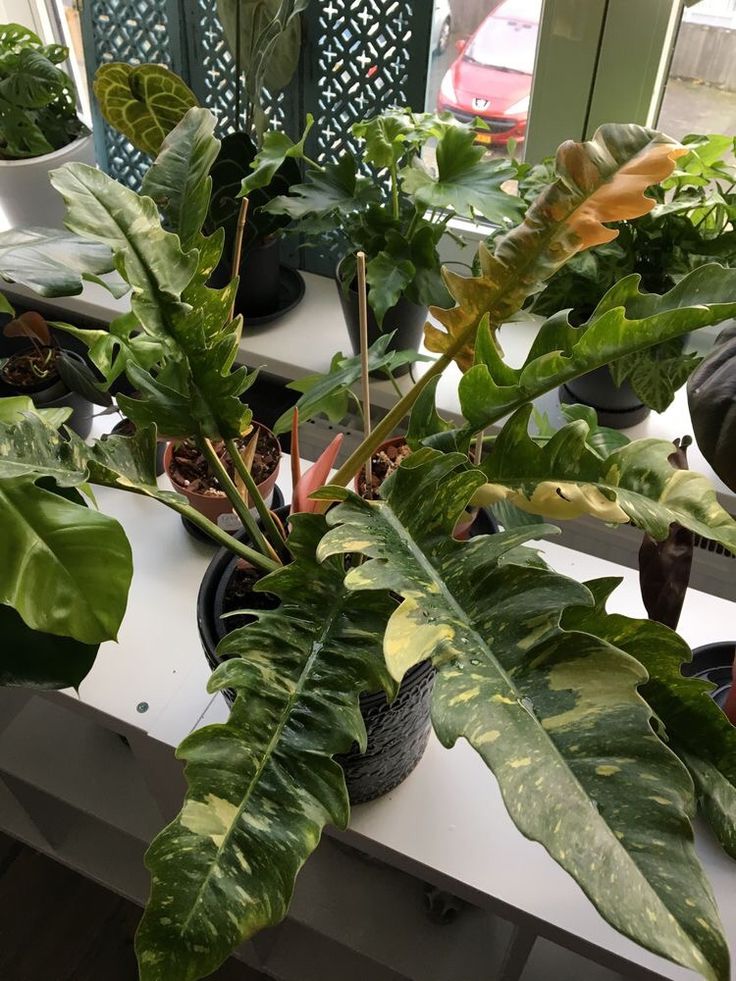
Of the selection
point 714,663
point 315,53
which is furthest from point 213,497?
point 315,53

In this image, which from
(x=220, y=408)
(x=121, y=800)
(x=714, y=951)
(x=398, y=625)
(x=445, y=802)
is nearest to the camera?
(x=714, y=951)

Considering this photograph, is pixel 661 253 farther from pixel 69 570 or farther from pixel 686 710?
pixel 69 570

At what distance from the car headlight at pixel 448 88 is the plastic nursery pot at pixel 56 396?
0.66 metres

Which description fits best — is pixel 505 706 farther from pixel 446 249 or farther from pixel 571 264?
pixel 446 249

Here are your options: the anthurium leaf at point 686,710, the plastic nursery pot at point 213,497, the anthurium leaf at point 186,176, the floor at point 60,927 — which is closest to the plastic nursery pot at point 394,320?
the plastic nursery pot at point 213,497

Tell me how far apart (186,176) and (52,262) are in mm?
133

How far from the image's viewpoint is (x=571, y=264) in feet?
3.07

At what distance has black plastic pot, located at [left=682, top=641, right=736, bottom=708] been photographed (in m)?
0.79

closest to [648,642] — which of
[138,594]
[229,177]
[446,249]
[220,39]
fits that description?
[138,594]

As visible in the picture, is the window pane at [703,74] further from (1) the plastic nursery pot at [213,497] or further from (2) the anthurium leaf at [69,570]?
(2) the anthurium leaf at [69,570]

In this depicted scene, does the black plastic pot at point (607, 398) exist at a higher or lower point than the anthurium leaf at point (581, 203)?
lower

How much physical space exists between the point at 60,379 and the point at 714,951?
3.38ft

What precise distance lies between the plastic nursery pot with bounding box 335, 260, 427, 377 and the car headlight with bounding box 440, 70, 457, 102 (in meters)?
0.38

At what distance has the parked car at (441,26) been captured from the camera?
44.6 inches
